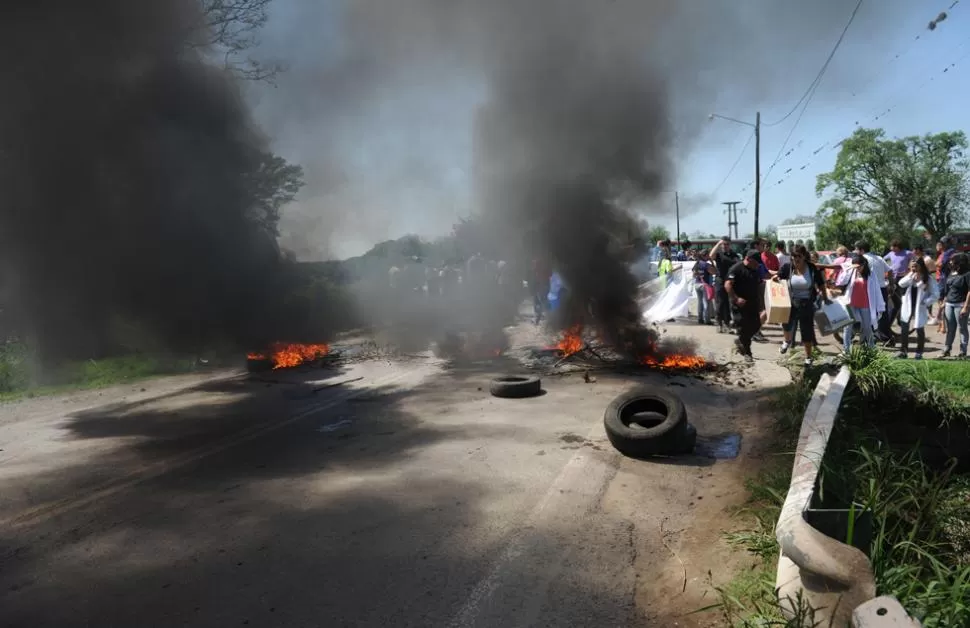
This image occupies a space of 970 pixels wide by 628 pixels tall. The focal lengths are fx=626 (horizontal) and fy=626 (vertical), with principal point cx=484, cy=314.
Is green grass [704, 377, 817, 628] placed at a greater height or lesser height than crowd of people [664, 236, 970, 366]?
lesser

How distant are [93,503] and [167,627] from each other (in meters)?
2.17

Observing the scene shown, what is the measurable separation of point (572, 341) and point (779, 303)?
303cm

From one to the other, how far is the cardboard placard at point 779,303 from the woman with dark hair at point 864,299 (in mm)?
792

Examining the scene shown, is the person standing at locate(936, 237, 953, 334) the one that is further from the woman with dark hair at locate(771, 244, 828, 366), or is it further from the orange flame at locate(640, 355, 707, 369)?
the orange flame at locate(640, 355, 707, 369)

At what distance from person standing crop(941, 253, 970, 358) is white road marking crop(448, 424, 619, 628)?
6.12 m

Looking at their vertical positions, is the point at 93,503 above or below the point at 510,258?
below

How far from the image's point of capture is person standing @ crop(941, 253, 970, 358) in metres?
8.02

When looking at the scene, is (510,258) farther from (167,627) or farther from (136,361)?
(167,627)

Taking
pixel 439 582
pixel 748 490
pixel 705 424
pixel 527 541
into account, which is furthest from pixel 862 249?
pixel 439 582

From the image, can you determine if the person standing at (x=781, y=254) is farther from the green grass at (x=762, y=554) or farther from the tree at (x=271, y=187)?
the tree at (x=271, y=187)

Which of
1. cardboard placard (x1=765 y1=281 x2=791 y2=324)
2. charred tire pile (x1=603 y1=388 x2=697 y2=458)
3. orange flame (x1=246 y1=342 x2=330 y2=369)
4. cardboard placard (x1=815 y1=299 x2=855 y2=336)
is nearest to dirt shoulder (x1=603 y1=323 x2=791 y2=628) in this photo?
charred tire pile (x1=603 y1=388 x2=697 y2=458)

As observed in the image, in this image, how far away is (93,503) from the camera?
4562 mm

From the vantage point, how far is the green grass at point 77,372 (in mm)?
9648

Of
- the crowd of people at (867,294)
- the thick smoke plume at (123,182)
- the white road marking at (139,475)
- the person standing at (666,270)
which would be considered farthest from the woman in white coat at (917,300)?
the thick smoke plume at (123,182)
